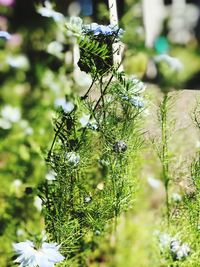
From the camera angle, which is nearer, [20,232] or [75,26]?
[75,26]

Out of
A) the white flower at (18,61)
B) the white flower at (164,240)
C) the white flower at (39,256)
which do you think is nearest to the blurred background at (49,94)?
the white flower at (18,61)

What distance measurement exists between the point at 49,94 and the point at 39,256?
1360 mm

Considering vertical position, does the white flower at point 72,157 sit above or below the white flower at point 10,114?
below

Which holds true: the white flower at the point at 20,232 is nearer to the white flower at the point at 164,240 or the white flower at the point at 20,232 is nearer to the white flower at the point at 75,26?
the white flower at the point at 164,240

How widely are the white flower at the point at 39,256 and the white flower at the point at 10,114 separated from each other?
4.09ft

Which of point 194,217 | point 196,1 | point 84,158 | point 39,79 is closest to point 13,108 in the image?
point 39,79

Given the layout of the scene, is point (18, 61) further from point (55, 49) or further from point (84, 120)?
point (84, 120)

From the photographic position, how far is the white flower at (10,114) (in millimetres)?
2332

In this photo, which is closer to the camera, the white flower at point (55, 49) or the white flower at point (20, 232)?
the white flower at point (20, 232)

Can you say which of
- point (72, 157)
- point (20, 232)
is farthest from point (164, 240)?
point (20, 232)

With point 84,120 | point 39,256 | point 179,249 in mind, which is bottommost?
point 39,256

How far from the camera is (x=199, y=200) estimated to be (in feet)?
4.40

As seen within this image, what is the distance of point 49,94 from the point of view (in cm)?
239

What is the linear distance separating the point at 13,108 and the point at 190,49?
180 centimetres
